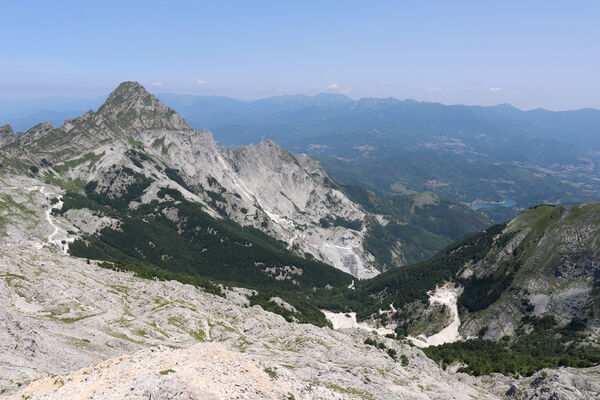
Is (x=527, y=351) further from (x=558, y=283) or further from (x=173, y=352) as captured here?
(x=173, y=352)

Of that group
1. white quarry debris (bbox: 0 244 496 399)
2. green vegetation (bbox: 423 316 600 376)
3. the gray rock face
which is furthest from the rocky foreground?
the gray rock face

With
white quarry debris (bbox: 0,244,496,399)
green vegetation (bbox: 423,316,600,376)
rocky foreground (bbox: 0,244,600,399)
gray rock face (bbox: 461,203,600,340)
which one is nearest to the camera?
rocky foreground (bbox: 0,244,600,399)

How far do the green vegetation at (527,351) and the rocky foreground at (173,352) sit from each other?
19.5m

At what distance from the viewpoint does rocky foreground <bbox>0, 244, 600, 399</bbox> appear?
4262 cm

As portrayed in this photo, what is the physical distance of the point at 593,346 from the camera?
484ft

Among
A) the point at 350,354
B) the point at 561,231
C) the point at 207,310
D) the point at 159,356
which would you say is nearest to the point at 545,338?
the point at 561,231

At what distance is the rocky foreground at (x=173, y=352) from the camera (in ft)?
140

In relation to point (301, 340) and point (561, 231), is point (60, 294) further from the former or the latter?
point (561, 231)

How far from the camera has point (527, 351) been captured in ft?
524

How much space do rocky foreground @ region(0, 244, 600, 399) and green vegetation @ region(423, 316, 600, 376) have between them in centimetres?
1948

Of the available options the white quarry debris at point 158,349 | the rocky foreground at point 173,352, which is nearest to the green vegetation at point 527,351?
the rocky foreground at point 173,352

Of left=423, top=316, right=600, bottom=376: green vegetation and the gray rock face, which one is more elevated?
the gray rock face

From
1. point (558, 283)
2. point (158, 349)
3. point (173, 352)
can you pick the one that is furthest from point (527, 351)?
point (173, 352)

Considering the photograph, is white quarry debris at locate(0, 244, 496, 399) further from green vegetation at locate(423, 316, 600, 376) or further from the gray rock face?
the gray rock face
